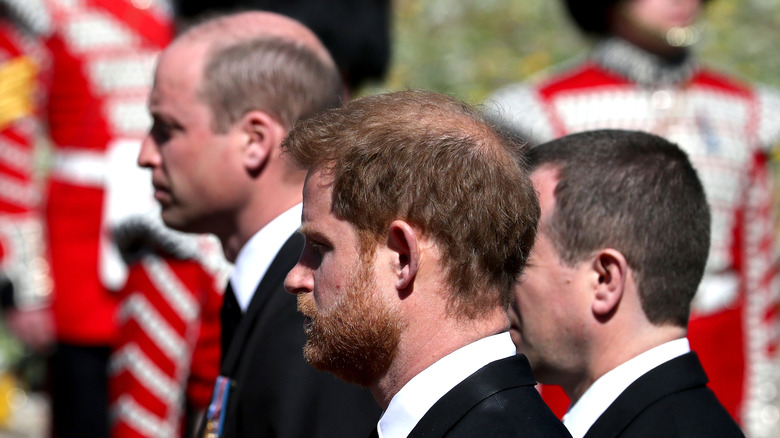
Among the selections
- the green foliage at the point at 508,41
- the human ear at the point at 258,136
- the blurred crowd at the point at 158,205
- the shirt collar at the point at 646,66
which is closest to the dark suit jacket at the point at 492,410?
the human ear at the point at 258,136

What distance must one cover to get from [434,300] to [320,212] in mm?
229

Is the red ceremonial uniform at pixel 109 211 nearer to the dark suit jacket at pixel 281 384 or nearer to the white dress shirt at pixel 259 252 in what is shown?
the white dress shirt at pixel 259 252

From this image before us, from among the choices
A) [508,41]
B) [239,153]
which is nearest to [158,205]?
[239,153]

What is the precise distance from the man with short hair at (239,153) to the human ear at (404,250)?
1.81 feet

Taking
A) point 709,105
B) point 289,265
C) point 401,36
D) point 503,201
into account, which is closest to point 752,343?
point 709,105

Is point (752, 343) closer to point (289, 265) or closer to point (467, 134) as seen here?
point (289, 265)

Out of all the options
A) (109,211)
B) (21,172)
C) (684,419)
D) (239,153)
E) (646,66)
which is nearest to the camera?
(684,419)

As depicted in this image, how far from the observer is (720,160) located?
4012 millimetres

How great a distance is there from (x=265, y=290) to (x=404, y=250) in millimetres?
657

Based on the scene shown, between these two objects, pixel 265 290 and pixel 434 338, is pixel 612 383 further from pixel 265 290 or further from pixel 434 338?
pixel 265 290

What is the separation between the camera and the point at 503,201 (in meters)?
1.72

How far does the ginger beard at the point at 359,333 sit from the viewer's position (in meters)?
1.72

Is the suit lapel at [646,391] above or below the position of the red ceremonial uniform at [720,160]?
above

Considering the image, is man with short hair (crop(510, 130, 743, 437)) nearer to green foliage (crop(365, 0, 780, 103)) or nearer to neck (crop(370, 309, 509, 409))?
neck (crop(370, 309, 509, 409))
